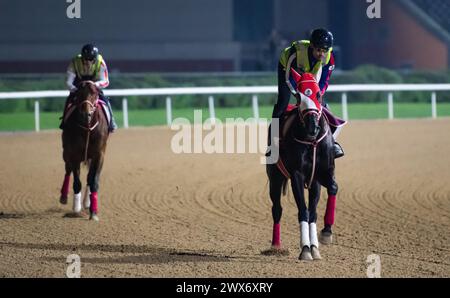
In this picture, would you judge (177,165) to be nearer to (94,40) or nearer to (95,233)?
(95,233)

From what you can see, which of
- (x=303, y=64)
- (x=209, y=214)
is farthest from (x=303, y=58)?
(x=209, y=214)

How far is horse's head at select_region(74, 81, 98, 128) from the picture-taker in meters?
10.9

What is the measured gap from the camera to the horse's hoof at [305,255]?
8375mm

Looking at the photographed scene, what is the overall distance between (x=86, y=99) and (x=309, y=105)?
3.53 meters

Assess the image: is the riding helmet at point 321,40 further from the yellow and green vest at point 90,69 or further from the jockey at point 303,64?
→ the yellow and green vest at point 90,69

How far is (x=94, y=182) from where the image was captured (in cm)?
1123

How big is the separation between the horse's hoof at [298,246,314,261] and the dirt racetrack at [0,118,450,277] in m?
0.08

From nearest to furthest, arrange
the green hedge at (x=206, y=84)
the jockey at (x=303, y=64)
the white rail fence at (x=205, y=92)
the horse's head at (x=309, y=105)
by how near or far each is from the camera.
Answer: the horse's head at (x=309, y=105), the jockey at (x=303, y=64), the white rail fence at (x=205, y=92), the green hedge at (x=206, y=84)

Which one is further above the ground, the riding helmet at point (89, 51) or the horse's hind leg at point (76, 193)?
the riding helmet at point (89, 51)

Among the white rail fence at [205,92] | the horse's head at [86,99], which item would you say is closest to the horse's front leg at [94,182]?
the horse's head at [86,99]

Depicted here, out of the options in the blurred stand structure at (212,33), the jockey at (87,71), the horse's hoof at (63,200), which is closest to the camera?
the jockey at (87,71)

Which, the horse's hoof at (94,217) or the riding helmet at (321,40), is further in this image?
the horse's hoof at (94,217)
